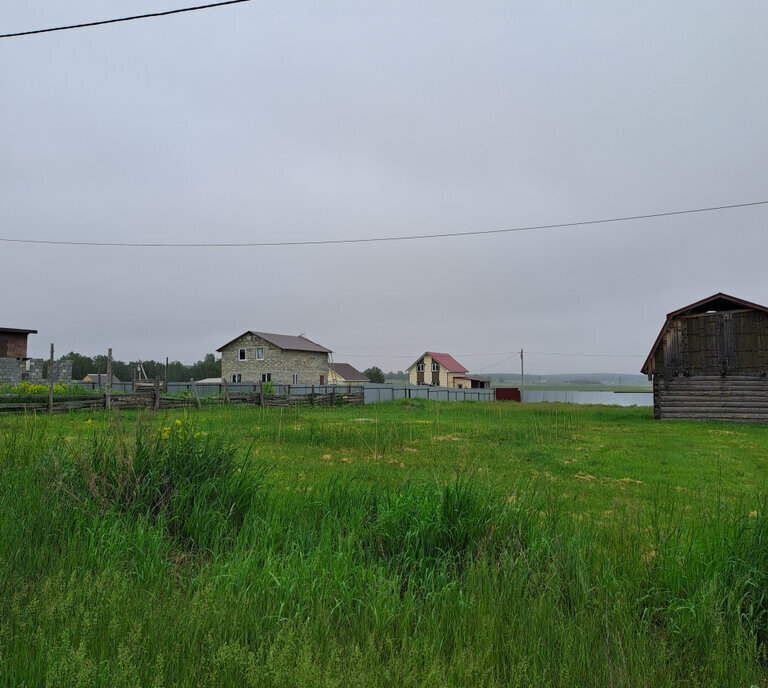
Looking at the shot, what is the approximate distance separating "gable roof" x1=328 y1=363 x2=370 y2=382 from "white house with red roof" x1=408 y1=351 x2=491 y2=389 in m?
7.98

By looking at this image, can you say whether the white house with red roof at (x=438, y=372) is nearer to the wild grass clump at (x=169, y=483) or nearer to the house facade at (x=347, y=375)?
the house facade at (x=347, y=375)

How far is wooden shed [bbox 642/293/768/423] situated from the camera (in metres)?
21.1

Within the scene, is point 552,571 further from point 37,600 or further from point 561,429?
point 561,429

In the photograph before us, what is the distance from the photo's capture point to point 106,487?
416 centimetres

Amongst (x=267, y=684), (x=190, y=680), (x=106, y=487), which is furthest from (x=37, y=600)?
(x=106, y=487)

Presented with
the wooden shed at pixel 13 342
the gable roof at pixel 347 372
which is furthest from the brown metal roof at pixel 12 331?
the gable roof at pixel 347 372

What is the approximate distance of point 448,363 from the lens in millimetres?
67875

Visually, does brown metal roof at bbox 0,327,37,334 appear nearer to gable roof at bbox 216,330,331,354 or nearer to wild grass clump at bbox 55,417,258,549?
gable roof at bbox 216,330,331,354

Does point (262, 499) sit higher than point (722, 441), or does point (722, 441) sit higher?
point (262, 499)

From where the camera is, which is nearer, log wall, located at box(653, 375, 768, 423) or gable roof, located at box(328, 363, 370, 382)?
log wall, located at box(653, 375, 768, 423)

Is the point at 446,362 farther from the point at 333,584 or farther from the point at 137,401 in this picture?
the point at 333,584

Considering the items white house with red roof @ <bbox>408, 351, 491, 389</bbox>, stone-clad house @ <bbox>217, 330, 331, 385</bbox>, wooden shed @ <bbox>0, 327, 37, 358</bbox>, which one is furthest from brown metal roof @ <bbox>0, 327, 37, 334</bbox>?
white house with red roof @ <bbox>408, 351, 491, 389</bbox>

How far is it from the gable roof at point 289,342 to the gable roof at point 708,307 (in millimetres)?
34268

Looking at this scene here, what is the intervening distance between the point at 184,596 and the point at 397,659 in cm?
133
